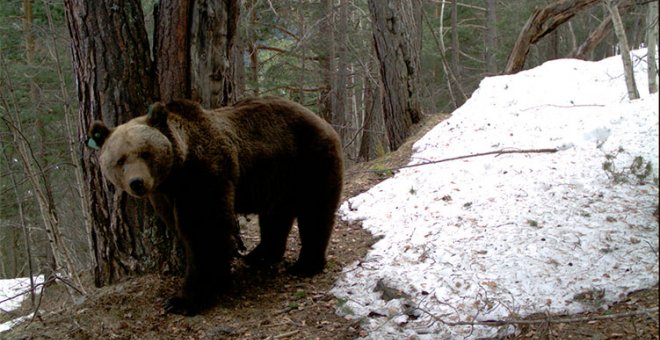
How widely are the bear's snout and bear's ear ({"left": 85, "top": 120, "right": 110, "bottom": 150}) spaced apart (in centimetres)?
54

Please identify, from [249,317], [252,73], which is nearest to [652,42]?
[249,317]

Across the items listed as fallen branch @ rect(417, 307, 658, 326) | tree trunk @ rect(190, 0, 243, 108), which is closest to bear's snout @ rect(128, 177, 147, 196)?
tree trunk @ rect(190, 0, 243, 108)

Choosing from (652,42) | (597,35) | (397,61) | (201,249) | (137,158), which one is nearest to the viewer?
(137,158)

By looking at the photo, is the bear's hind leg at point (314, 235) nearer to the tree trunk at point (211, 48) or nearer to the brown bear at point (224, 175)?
the brown bear at point (224, 175)

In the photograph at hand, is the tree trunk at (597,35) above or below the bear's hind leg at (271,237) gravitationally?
above

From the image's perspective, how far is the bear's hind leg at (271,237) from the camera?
527 cm

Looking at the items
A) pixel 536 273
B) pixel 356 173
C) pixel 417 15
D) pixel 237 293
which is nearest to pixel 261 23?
pixel 417 15

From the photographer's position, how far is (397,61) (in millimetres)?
9609

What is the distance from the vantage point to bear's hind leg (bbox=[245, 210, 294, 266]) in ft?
17.3

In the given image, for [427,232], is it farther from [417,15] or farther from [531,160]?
[417,15]

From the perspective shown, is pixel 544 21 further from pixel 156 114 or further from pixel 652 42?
pixel 156 114

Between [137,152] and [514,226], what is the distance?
3283 mm

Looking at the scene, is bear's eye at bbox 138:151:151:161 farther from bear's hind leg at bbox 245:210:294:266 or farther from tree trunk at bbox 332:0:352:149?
tree trunk at bbox 332:0:352:149

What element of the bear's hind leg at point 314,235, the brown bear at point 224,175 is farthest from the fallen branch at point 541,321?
the brown bear at point 224,175
